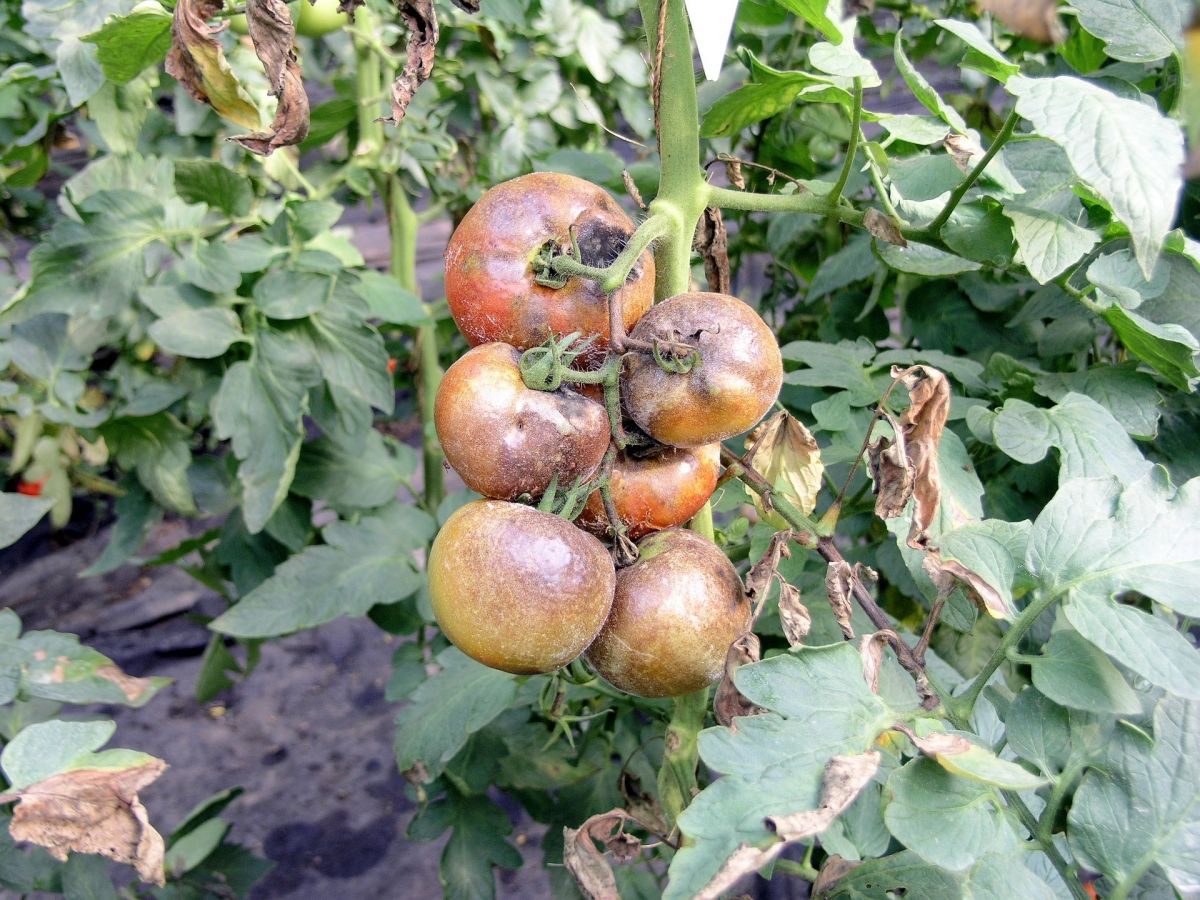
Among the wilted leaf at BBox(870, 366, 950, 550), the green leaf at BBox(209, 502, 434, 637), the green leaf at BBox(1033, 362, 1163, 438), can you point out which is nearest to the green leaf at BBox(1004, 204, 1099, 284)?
the wilted leaf at BBox(870, 366, 950, 550)

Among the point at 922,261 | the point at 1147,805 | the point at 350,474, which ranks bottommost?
the point at 350,474

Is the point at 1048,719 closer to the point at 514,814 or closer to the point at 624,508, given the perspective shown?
the point at 624,508

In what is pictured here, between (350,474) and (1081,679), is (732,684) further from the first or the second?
(350,474)

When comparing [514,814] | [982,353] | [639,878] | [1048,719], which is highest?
[1048,719]

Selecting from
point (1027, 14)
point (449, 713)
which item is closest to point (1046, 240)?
point (1027, 14)

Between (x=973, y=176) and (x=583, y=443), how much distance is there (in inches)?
12.6

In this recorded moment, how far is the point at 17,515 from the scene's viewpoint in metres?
0.82

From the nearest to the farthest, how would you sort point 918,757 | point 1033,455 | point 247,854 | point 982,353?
1. point 918,757
2. point 1033,455
3. point 982,353
4. point 247,854

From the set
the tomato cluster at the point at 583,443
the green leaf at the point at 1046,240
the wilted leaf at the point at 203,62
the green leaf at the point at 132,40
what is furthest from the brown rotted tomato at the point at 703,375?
the green leaf at the point at 132,40

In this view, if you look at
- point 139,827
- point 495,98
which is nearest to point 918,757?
point 139,827

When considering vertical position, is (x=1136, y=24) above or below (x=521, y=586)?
above

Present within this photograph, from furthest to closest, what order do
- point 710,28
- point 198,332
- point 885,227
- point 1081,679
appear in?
point 198,332, point 885,227, point 1081,679, point 710,28

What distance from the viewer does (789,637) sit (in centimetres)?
56

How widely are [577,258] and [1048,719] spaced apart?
398 mm
